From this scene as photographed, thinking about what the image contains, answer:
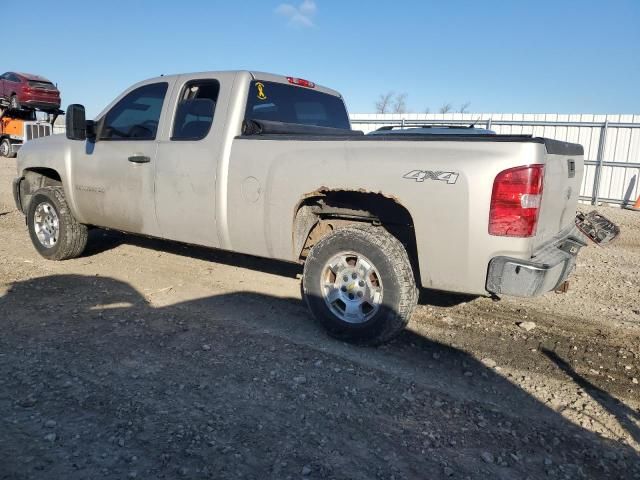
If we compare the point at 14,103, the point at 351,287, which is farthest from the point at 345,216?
the point at 14,103

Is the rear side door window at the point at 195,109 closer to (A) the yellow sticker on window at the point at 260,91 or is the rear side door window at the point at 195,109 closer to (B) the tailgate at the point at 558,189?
(A) the yellow sticker on window at the point at 260,91

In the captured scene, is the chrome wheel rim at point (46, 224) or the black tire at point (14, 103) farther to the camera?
the black tire at point (14, 103)

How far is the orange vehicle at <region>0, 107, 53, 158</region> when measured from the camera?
24.1 metres

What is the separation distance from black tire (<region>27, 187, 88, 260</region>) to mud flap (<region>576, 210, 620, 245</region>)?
17.3 feet

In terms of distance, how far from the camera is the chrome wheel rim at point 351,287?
387 cm

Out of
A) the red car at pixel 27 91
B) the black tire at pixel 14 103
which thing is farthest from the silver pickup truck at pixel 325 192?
the black tire at pixel 14 103

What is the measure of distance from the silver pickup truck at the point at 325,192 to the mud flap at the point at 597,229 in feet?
0.42

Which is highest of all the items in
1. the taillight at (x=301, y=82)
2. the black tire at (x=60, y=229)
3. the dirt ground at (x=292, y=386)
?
the taillight at (x=301, y=82)

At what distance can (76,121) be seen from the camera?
5301 millimetres

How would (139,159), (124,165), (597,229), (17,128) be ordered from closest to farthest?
(597,229) < (139,159) < (124,165) < (17,128)

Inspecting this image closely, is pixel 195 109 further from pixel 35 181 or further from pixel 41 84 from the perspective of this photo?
pixel 41 84

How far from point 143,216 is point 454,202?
10.3 feet

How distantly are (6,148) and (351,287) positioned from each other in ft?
85.8

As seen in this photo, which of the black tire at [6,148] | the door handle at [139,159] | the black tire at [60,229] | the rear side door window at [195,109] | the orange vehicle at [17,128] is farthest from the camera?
the black tire at [6,148]
